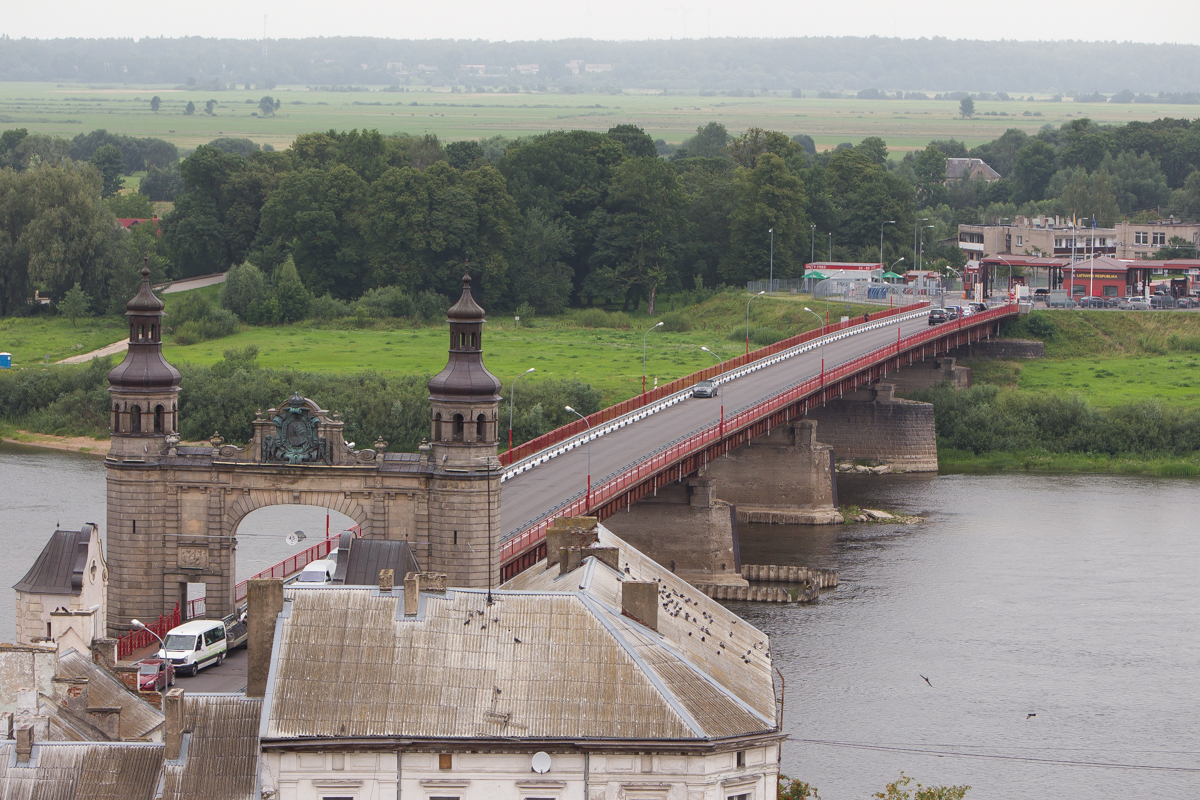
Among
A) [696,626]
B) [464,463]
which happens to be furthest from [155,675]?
[696,626]

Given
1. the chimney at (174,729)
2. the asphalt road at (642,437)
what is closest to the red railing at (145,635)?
the asphalt road at (642,437)

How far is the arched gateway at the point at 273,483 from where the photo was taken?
64.8 m

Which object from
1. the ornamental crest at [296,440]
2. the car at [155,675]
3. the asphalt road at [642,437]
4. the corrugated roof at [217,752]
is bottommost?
the car at [155,675]

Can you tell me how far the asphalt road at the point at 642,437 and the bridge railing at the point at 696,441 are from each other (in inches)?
46.2

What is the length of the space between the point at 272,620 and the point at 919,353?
9567 centimetres

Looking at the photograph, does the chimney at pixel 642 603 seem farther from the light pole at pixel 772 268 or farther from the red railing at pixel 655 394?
the light pole at pixel 772 268

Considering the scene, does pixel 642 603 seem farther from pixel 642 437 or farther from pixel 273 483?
pixel 642 437

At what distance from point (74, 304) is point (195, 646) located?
106 meters

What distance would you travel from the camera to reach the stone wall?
126562 millimetres

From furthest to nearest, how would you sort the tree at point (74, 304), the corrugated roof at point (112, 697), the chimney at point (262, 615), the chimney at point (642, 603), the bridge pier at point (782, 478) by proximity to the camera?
the tree at point (74, 304), the bridge pier at point (782, 478), the chimney at point (642, 603), the corrugated roof at point (112, 697), the chimney at point (262, 615)

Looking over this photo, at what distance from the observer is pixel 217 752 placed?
4162 cm

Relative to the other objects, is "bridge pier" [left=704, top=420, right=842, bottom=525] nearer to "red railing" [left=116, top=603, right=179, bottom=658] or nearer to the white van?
"red railing" [left=116, top=603, right=179, bottom=658]

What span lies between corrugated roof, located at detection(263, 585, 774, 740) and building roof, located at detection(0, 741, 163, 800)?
2752 mm

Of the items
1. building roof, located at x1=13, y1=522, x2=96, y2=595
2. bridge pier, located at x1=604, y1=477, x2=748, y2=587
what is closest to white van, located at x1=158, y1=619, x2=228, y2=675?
building roof, located at x1=13, y1=522, x2=96, y2=595
